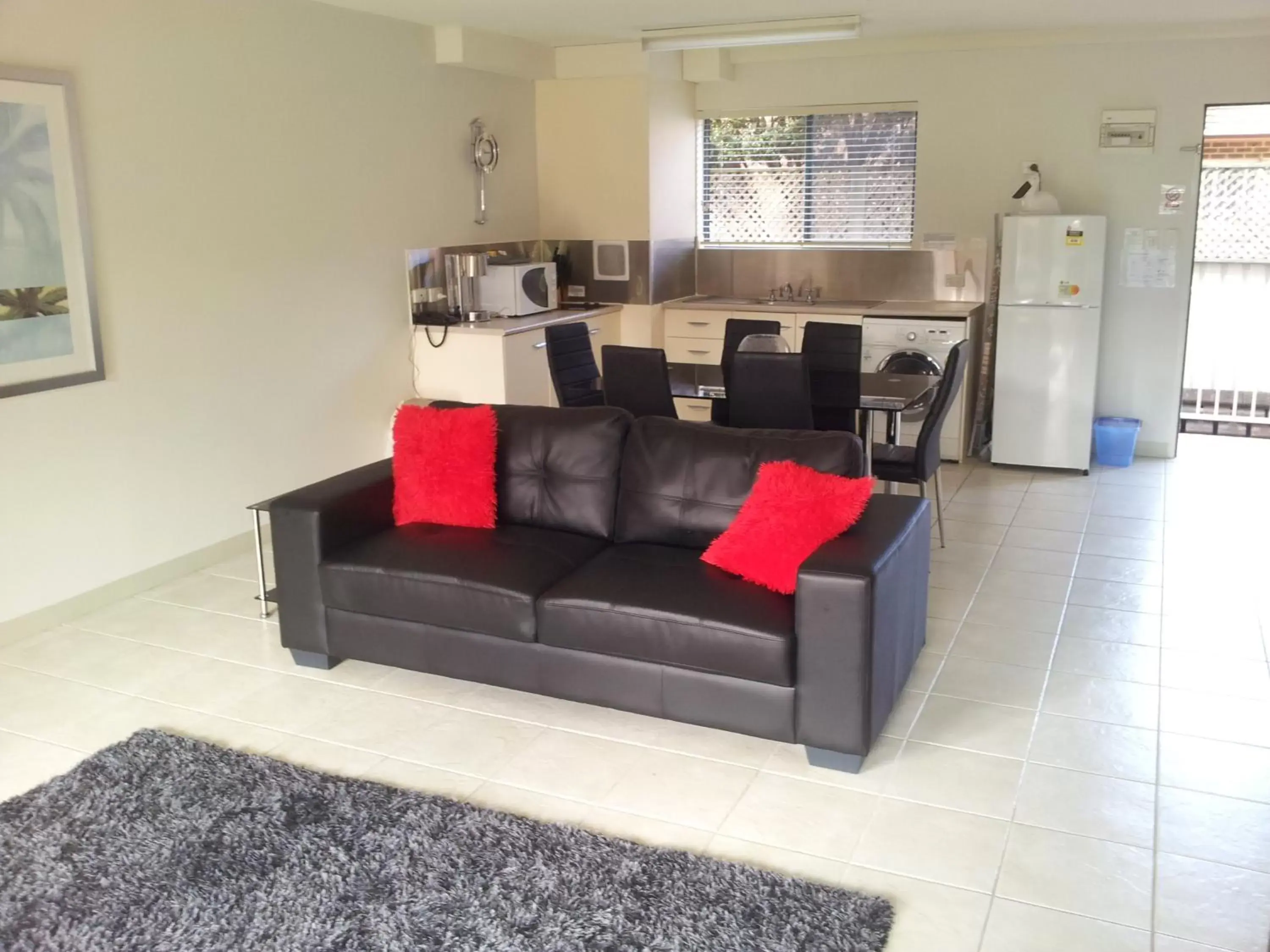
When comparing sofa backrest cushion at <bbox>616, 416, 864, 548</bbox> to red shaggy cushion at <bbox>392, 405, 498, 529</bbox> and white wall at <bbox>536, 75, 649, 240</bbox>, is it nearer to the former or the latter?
red shaggy cushion at <bbox>392, 405, 498, 529</bbox>

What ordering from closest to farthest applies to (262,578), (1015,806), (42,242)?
1. (1015,806)
2. (42,242)
3. (262,578)

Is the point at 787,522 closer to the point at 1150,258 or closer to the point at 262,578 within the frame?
the point at 262,578

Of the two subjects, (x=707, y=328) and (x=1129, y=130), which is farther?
(x=707, y=328)

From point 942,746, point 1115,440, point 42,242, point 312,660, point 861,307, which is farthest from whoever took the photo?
point 861,307

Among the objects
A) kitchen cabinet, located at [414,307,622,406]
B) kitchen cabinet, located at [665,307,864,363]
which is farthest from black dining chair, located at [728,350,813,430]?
kitchen cabinet, located at [665,307,864,363]

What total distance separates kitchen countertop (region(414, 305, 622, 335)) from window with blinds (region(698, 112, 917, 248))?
1558mm

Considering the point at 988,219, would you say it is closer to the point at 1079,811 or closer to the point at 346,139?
the point at 346,139

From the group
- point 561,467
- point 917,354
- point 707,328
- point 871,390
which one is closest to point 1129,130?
point 917,354

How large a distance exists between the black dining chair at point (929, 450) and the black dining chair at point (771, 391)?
1.54 feet

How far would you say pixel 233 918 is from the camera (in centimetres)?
252

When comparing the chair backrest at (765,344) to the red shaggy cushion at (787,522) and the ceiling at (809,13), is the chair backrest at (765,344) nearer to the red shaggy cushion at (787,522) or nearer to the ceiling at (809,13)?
the ceiling at (809,13)

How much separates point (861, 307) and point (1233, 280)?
2690mm

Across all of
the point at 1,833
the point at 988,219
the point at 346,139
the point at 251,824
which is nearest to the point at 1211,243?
the point at 988,219

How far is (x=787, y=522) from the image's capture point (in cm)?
332
